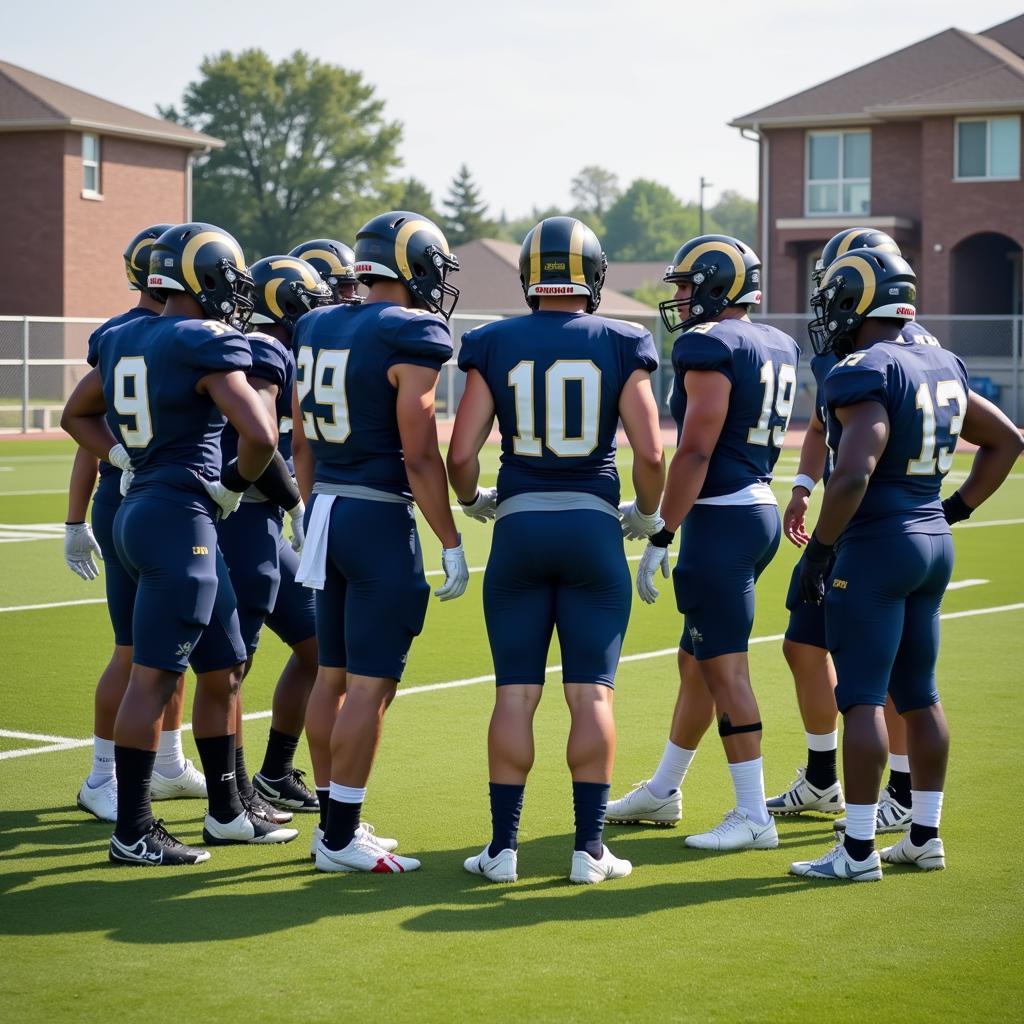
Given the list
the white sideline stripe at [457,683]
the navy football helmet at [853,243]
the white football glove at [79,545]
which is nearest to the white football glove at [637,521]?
the navy football helmet at [853,243]

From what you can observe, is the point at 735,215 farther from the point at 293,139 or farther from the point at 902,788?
the point at 902,788

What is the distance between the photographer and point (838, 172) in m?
44.6

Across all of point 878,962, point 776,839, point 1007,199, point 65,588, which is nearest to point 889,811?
point 776,839

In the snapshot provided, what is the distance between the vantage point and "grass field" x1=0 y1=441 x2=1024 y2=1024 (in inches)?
181

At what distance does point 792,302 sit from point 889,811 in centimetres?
3885

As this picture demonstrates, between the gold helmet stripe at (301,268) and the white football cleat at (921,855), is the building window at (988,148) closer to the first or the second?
the gold helmet stripe at (301,268)

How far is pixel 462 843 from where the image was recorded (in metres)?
6.27

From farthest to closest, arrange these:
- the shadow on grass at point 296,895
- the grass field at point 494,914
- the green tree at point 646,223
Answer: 1. the green tree at point 646,223
2. the shadow on grass at point 296,895
3. the grass field at point 494,914

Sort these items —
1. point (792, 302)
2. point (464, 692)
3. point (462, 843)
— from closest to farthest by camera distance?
point (462, 843) < point (464, 692) < point (792, 302)

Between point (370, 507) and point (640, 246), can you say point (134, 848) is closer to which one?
point (370, 507)

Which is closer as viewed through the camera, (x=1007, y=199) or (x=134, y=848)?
(x=134, y=848)

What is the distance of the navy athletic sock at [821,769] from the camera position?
6.88 m

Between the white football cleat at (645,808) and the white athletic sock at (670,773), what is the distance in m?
0.02

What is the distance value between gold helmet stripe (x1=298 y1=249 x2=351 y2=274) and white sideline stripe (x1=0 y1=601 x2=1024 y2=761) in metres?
2.18
